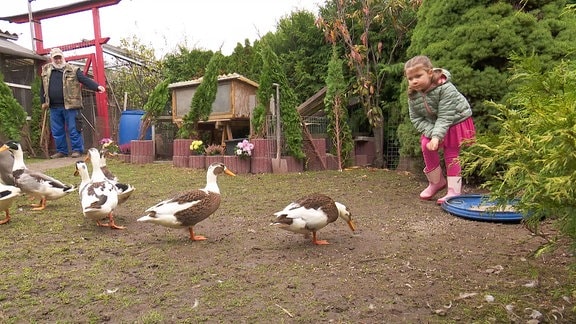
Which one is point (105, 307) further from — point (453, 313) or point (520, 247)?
point (520, 247)

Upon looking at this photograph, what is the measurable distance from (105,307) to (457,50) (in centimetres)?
558

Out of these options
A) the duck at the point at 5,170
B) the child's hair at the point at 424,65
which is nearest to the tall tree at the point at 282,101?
the child's hair at the point at 424,65

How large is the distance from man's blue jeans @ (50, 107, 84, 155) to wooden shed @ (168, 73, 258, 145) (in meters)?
2.80

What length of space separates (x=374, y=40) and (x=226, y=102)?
12.1 ft

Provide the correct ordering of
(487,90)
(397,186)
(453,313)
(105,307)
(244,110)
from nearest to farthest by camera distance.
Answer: (453,313) → (105,307) → (487,90) → (397,186) → (244,110)

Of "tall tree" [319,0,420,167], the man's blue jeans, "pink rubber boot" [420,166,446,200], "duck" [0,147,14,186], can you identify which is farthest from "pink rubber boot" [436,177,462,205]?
the man's blue jeans

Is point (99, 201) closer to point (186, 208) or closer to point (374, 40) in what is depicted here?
point (186, 208)

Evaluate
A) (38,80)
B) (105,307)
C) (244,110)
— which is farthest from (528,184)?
(38,80)

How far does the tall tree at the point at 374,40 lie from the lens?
8.81m

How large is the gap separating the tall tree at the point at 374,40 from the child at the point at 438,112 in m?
3.66

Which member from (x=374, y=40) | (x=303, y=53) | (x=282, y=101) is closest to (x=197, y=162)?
(x=282, y=101)

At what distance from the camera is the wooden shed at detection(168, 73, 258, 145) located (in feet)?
28.5

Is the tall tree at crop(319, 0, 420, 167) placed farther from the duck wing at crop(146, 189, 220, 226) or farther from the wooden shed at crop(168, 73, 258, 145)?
the duck wing at crop(146, 189, 220, 226)

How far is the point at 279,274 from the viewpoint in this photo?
2.88 meters
